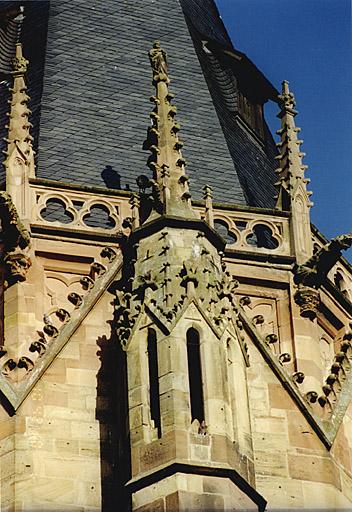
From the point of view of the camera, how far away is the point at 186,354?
2633 centimetres

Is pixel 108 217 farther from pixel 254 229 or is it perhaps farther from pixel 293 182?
pixel 293 182

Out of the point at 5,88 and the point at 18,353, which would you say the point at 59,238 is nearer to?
the point at 18,353

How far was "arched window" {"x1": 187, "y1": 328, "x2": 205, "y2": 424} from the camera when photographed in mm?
26033

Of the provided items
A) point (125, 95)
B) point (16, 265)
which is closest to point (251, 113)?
point (125, 95)

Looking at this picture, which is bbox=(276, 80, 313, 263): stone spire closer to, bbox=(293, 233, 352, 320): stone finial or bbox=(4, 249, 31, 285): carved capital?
bbox=(293, 233, 352, 320): stone finial

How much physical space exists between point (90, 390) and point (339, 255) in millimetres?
3030

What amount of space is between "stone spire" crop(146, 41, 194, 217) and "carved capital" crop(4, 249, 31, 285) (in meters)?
1.40

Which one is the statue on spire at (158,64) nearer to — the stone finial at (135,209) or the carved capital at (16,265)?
the stone finial at (135,209)

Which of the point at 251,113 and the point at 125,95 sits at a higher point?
the point at 251,113

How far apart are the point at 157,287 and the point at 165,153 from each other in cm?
178

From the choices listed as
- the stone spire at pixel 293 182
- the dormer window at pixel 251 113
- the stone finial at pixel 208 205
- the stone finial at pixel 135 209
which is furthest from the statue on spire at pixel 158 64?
the dormer window at pixel 251 113

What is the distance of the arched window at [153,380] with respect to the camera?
25984mm

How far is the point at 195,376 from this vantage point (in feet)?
86.6

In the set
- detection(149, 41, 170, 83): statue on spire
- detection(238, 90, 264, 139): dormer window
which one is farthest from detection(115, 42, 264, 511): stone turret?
detection(238, 90, 264, 139): dormer window
